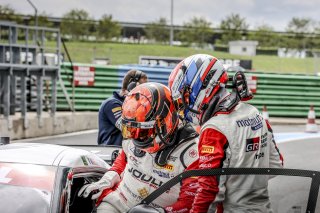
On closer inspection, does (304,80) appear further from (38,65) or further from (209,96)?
(209,96)

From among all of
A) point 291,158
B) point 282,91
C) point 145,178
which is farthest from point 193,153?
point 282,91

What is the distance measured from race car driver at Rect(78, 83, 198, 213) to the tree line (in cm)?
6096

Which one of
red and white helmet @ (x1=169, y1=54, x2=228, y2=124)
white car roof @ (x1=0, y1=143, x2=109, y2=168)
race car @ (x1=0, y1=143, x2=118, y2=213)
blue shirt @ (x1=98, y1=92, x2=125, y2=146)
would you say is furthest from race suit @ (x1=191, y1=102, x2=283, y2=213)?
blue shirt @ (x1=98, y1=92, x2=125, y2=146)

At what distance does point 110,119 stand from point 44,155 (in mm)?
3151

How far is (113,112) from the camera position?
26.6 feet

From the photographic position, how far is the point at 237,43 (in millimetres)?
73250

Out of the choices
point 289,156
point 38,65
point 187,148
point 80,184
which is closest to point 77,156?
point 80,184

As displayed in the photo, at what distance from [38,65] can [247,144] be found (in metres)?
14.5

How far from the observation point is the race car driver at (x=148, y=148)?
4.80m

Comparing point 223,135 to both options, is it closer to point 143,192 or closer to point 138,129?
point 138,129

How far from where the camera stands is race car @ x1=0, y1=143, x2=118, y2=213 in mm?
4539

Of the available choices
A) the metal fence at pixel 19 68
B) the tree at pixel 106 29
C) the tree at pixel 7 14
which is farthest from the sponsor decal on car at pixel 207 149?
the tree at pixel 106 29

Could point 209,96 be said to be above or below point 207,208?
above

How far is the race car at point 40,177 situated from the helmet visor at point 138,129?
Result: 473 millimetres
